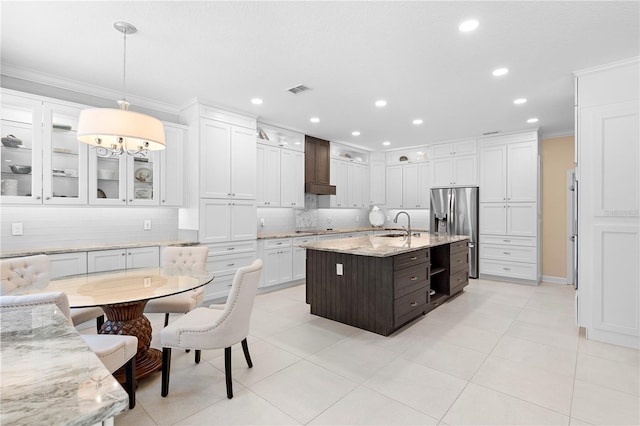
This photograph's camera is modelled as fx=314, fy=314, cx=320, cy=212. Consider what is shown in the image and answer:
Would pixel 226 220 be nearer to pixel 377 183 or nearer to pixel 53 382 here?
pixel 53 382

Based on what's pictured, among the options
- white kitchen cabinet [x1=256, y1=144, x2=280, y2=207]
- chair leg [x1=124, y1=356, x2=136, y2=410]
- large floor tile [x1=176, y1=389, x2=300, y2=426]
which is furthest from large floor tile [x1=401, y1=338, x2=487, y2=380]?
white kitchen cabinet [x1=256, y1=144, x2=280, y2=207]

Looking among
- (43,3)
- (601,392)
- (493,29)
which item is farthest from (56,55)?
(601,392)

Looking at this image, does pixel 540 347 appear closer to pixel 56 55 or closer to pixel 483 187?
pixel 483 187

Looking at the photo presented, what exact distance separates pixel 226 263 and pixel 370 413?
2972 mm

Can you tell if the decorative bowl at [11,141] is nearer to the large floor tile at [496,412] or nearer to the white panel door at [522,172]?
the large floor tile at [496,412]

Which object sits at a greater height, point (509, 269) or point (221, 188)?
point (221, 188)

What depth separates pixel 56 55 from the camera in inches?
115

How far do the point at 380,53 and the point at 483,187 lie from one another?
3.97 meters

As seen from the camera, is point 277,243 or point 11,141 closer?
point 11,141

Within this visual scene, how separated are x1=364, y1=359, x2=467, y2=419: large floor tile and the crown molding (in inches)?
164

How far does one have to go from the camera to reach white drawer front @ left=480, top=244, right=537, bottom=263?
17.6 feet

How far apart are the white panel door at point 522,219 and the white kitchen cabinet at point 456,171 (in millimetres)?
803

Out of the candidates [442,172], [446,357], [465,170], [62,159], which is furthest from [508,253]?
[62,159]

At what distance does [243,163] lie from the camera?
466cm
